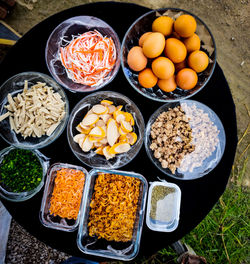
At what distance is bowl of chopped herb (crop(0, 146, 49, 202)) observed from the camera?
1637 mm

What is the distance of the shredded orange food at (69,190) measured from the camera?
65.1 inches

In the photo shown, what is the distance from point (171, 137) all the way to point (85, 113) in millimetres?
604

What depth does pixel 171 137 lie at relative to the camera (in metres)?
1.66

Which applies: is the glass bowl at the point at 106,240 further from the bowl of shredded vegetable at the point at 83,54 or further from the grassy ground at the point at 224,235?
the grassy ground at the point at 224,235

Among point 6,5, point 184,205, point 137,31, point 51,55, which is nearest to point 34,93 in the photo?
point 51,55

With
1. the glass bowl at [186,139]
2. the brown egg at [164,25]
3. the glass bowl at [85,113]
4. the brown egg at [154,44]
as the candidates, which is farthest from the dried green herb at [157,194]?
the brown egg at [164,25]

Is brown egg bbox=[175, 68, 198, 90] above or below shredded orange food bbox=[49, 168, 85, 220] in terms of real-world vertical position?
above

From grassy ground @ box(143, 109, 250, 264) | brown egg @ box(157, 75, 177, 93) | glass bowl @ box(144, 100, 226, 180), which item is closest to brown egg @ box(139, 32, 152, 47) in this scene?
brown egg @ box(157, 75, 177, 93)

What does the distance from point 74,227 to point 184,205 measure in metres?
0.74

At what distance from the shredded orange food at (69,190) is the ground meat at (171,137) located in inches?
21.3

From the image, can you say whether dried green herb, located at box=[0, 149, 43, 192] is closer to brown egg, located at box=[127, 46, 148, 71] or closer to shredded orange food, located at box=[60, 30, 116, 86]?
shredded orange food, located at box=[60, 30, 116, 86]

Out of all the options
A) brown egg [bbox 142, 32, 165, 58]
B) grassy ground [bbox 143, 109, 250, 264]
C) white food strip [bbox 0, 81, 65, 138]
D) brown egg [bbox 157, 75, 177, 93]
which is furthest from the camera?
grassy ground [bbox 143, 109, 250, 264]

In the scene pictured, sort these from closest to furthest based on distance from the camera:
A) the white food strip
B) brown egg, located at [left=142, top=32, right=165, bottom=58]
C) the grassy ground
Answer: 1. brown egg, located at [left=142, top=32, right=165, bottom=58]
2. the white food strip
3. the grassy ground

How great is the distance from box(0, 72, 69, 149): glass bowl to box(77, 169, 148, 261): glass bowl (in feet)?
1.19
